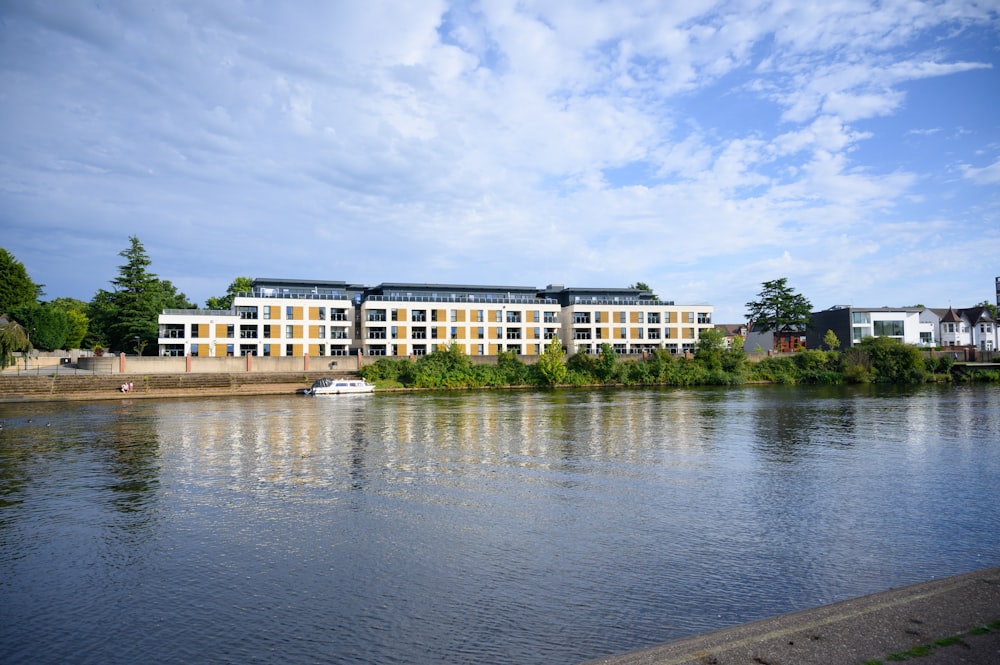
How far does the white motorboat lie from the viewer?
2511 inches

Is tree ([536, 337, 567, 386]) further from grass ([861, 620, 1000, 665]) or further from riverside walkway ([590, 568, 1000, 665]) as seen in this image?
grass ([861, 620, 1000, 665])

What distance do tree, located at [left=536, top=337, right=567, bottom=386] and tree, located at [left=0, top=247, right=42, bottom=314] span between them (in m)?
68.5


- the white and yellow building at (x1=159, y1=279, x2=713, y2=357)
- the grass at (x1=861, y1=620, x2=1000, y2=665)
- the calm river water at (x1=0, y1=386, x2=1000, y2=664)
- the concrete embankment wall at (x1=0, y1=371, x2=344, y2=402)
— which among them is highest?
the white and yellow building at (x1=159, y1=279, x2=713, y2=357)

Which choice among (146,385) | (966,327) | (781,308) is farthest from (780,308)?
(146,385)

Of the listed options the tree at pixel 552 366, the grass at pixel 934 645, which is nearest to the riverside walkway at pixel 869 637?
the grass at pixel 934 645

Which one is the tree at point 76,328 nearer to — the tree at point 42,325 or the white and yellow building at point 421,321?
the tree at point 42,325

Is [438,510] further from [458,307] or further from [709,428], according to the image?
[458,307]

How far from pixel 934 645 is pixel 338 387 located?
60.8 meters

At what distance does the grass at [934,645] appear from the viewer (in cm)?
676

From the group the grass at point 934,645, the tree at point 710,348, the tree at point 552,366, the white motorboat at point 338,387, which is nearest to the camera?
the grass at point 934,645

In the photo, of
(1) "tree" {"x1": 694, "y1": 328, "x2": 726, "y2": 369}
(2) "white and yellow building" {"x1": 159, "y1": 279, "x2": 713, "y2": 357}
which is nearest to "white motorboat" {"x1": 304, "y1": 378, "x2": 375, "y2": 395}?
(2) "white and yellow building" {"x1": 159, "y1": 279, "x2": 713, "y2": 357}

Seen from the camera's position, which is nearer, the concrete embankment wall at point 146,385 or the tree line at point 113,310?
the concrete embankment wall at point 146,385

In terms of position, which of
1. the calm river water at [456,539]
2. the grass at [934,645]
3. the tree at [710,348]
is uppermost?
the tree at [710,348]

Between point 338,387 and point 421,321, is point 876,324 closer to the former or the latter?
point 421,321
